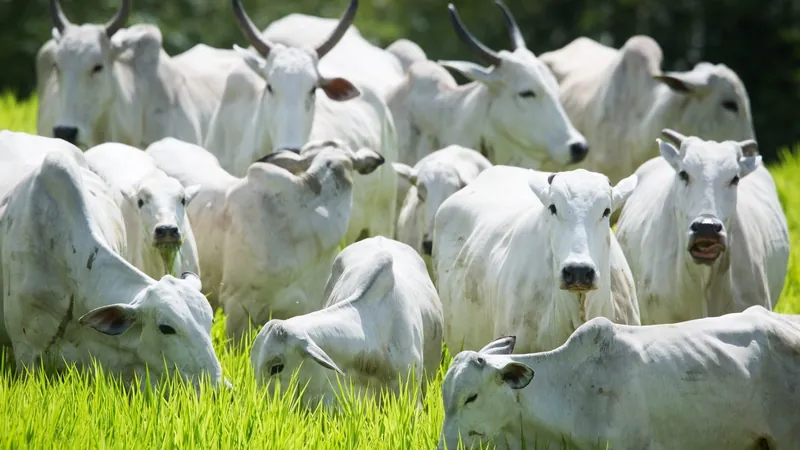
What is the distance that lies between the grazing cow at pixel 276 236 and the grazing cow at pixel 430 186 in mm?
677

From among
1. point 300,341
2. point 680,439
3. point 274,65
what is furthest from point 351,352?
point 274,65

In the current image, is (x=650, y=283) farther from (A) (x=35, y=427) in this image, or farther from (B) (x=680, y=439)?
(A) (x=35, y=427)

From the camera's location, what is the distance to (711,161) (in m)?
8.09

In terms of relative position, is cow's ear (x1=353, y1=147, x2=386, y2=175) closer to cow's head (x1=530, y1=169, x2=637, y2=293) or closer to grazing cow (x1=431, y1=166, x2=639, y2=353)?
grazing cow (x1=431, y1=166, x2=639, y2=353)

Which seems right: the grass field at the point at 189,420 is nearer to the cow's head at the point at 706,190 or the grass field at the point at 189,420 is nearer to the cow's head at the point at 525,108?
the cow's head at the point at 706,190

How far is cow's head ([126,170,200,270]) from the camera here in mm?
8211

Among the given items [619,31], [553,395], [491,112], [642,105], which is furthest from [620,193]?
[619,31]

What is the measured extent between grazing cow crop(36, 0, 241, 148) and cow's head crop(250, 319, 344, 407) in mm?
4775

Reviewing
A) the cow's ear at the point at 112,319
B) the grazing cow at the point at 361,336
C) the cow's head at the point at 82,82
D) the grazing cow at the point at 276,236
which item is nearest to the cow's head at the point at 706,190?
the grazing cow at the point at 361,336

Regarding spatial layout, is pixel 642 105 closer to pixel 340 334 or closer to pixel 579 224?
pixel 579 224

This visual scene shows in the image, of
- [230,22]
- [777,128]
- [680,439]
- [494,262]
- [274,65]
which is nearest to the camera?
[680,439]

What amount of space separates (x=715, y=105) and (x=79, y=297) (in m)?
6.25

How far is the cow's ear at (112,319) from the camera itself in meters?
6.92

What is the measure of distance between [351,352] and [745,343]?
69.0 inches
